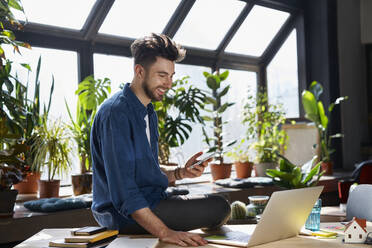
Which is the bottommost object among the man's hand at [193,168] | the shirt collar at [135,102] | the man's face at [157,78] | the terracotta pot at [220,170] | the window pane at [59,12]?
the terracotta pot at [220,170]

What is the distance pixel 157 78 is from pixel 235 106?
420 centimetres


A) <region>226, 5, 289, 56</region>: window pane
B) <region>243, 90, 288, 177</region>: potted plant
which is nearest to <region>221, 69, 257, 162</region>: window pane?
<region>243, 90, 288, 177</region>: potted plant

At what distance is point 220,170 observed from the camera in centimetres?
523

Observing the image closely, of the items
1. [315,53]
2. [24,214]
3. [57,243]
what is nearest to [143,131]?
[57,243]

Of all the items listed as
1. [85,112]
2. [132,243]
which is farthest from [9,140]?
Answer: [132,243]

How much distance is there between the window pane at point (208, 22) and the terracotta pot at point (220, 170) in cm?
154

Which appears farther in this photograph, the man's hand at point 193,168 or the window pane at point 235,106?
the window pane at point 235,106

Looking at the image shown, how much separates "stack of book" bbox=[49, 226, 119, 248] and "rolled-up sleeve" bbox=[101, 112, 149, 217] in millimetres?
231

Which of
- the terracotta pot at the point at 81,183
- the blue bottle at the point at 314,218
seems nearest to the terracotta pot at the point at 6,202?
the terracotta pot at the point at 81,183

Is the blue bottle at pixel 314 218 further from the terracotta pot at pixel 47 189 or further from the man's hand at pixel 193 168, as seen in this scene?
the terracotta pot at pixel 47 189

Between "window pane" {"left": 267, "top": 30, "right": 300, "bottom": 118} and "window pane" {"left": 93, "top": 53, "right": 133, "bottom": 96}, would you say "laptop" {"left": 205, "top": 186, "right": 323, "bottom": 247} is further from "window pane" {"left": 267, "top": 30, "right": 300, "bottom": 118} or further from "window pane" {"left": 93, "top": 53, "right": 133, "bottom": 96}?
"window pane" {"left": 267, "top": 30, "right": 300, "bottom": 118}

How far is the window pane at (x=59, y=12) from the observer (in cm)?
429

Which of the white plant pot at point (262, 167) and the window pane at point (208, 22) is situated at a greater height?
the window pane at point (208, 22)

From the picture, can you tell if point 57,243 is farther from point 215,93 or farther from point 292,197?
point 215,93
